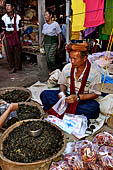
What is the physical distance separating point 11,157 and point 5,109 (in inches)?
28.1

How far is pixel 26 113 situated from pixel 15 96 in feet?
1.82

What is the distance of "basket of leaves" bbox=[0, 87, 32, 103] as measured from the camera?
2725 mm

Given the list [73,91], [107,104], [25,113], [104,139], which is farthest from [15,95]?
[104,139]

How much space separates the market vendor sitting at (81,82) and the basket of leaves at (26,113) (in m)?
0.39

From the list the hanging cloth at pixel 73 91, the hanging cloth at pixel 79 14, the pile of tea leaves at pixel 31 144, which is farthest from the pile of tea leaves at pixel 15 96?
the hanging cloth at pixel 79 14

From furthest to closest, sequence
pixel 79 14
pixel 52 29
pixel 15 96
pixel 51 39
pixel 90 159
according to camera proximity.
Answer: pixel 51 39 → pixel 52 29 → pixel 79 14 → pixel 15 96 → pixel 90 159

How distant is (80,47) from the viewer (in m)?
2.28

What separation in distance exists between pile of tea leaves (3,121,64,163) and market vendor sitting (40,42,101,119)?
0.59 m

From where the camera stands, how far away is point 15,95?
284cm

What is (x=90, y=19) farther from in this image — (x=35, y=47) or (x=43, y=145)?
(x=35, y=47)

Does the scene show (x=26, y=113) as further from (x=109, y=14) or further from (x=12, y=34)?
(x=12, y=34)

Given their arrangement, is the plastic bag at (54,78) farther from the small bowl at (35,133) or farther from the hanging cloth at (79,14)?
the small bowl at (35,133)

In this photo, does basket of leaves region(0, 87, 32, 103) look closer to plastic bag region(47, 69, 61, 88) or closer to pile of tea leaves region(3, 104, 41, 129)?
pile of tea leaves region(3, 104, 41, 129)

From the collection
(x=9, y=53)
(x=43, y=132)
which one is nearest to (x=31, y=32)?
(x=9, y=53)
